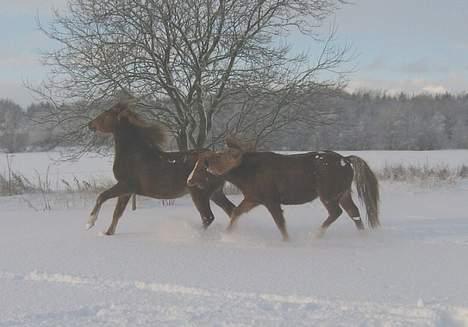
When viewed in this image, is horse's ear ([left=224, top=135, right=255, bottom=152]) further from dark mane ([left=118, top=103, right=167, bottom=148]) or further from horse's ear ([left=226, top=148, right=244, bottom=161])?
dark mane ([left=118, top=103, right=167, bottom=148])

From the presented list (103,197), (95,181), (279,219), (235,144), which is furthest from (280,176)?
(95,181)

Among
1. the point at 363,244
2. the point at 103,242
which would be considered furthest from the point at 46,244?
the point at 363,244

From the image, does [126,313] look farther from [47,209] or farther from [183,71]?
[183,71]

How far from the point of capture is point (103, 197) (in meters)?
7.10

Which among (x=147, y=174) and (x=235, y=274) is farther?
(x=147, y=174)

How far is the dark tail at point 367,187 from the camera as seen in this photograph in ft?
23.1

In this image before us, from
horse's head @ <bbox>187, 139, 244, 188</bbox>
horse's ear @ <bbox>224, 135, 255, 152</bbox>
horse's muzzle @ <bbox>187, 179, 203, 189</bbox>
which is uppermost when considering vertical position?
horse's ear @ <bbox>224, 135, 255, 152</bbox>

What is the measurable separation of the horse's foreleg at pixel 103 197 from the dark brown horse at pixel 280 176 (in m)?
0.99

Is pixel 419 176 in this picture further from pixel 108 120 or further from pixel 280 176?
pixel 108 120

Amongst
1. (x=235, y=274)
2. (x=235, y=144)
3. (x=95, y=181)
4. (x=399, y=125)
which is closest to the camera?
(x=235, y=274)

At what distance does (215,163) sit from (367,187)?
1997 mm

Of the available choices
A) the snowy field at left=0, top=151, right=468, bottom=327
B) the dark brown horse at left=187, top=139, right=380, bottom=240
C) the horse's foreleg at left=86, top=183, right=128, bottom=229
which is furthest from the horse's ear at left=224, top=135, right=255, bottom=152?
the horse's foreleg at left=86, top=183, right=128, bottom=229

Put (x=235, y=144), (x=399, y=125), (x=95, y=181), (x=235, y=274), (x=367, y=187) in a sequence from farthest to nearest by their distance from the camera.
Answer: (x=399, y=125)
(x=95, y=181)
(x=367, y=187)
(x=235, y=144)
(x=235, y=274)

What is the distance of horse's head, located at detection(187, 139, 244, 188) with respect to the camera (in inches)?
267
